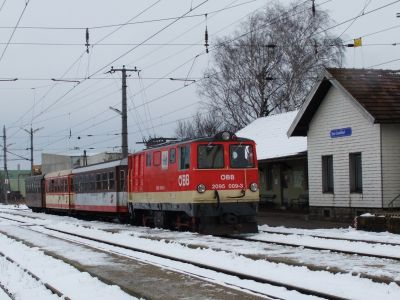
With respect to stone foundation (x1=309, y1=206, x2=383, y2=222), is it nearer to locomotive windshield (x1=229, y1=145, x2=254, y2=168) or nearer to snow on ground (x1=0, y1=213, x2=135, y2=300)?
locomotive windshield (x1=229, y1=145, x2=254, y2=168)

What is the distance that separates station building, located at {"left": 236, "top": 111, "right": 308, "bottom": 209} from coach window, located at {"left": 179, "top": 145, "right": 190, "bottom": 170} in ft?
29.3

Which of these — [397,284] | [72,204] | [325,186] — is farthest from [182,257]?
[72,204]

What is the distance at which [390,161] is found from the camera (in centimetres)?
2103

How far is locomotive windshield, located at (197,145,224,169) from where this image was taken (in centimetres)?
1794

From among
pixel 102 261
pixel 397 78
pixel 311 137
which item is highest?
pixel 397 78

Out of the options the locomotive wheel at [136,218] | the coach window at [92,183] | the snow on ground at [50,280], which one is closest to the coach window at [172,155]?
the locomotive wheel at [136,218]

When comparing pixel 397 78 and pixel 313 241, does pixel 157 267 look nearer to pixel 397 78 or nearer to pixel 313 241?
pixel 313 241

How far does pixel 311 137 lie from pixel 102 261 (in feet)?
45.2

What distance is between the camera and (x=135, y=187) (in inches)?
890

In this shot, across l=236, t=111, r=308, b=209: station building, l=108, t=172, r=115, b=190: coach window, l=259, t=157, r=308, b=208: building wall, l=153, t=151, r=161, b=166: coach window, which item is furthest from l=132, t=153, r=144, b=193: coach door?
l=259, t=157, r=308, b=208: building wall

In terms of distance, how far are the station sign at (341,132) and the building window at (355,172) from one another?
0.77m

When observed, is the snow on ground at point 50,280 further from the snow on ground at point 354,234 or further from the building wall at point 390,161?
the building wall at point 390,161

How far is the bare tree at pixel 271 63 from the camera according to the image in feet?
141

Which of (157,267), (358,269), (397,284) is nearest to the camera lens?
(397,284)
